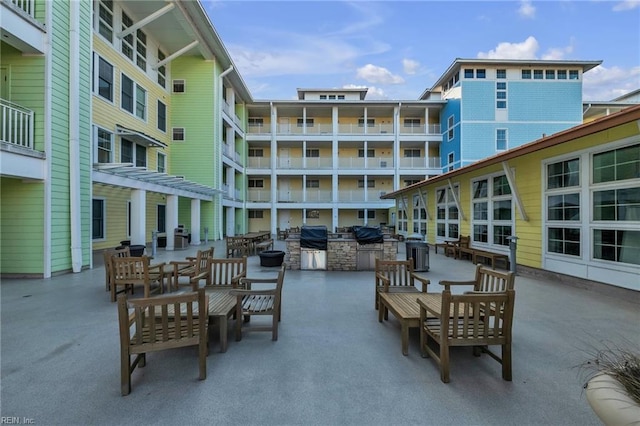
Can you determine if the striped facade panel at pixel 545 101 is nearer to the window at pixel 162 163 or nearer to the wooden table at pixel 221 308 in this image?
the window at pixel 162 163

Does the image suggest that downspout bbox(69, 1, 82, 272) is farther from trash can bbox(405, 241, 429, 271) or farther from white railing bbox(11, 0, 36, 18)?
trash can bbox(405, 241, 429, 271)

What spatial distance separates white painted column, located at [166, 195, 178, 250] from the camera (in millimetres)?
14383

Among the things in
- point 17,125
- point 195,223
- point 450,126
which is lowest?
point 195,223

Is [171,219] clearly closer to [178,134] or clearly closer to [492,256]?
[178,134]

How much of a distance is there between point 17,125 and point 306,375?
9763 millimetres

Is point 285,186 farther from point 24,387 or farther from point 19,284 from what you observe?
point 24,387

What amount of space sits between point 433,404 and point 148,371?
2995 mm

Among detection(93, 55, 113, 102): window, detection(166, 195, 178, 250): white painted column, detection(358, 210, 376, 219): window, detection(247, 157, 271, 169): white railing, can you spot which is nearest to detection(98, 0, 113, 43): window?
detection(93, 55, 113, 102): window

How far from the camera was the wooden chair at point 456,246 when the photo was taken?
458 inches

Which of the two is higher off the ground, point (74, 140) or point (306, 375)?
point (74, 140)

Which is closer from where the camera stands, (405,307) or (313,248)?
(405,307)

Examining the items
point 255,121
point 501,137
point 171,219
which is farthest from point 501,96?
point 171,219

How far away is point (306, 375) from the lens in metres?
3.07

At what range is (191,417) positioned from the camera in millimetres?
2428
